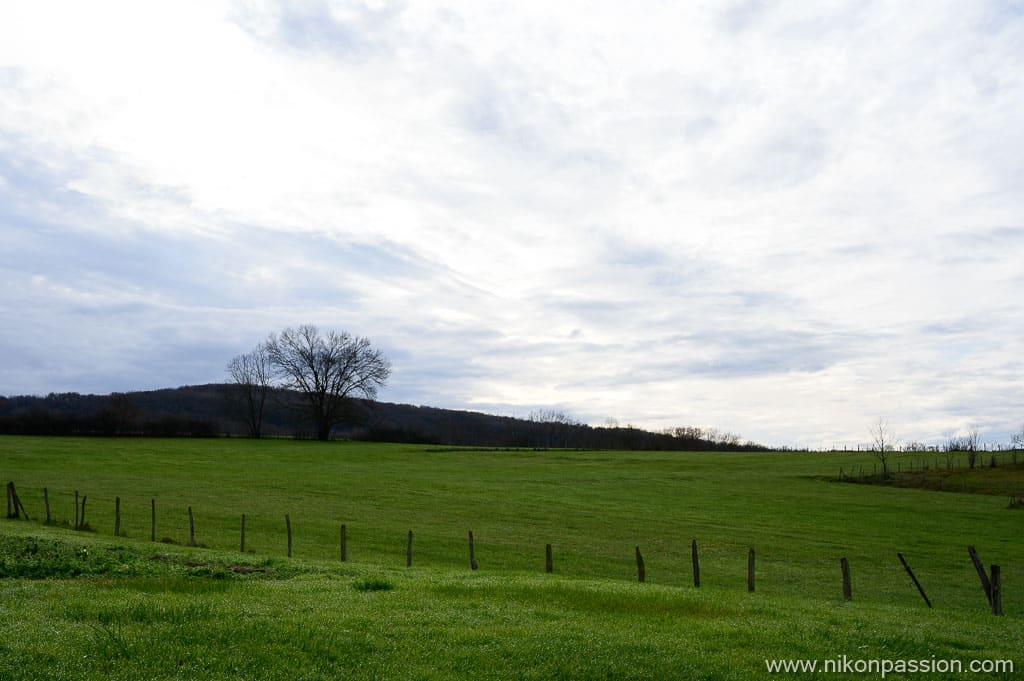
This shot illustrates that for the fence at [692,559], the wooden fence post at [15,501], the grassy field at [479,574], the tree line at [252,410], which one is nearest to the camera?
the grassy field at [479,574]

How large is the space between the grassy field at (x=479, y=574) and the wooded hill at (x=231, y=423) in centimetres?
3931

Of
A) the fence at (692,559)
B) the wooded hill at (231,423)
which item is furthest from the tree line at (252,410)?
the fence at (692,559)

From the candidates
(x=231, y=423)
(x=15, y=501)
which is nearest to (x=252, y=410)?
(x=231, y=423)

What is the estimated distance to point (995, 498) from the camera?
59.9m

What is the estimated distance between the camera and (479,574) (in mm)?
21375

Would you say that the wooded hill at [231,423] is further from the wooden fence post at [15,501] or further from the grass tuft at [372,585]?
the grass tuft at [372,585]

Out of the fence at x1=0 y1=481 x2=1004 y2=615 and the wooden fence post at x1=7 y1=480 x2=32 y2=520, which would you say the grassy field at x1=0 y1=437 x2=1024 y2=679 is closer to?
the fence at x1=0 y1=481 x2=1004 y2=615

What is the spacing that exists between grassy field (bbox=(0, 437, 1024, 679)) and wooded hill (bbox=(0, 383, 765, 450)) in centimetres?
3931

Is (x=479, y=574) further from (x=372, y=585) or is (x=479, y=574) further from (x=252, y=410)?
(x=252, y=410)

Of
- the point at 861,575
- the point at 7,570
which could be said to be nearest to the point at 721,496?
the point at 861,575

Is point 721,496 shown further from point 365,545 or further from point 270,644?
point 270,644

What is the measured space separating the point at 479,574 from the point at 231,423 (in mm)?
144659

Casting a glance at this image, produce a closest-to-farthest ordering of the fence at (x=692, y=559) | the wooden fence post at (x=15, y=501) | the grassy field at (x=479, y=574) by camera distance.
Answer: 1. the grassy field at (x=479, y=574)
2. the fence at (x=692, y=559)
3. the wooden fence post at (x=15, y=501)

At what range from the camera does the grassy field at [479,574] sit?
450 inches
